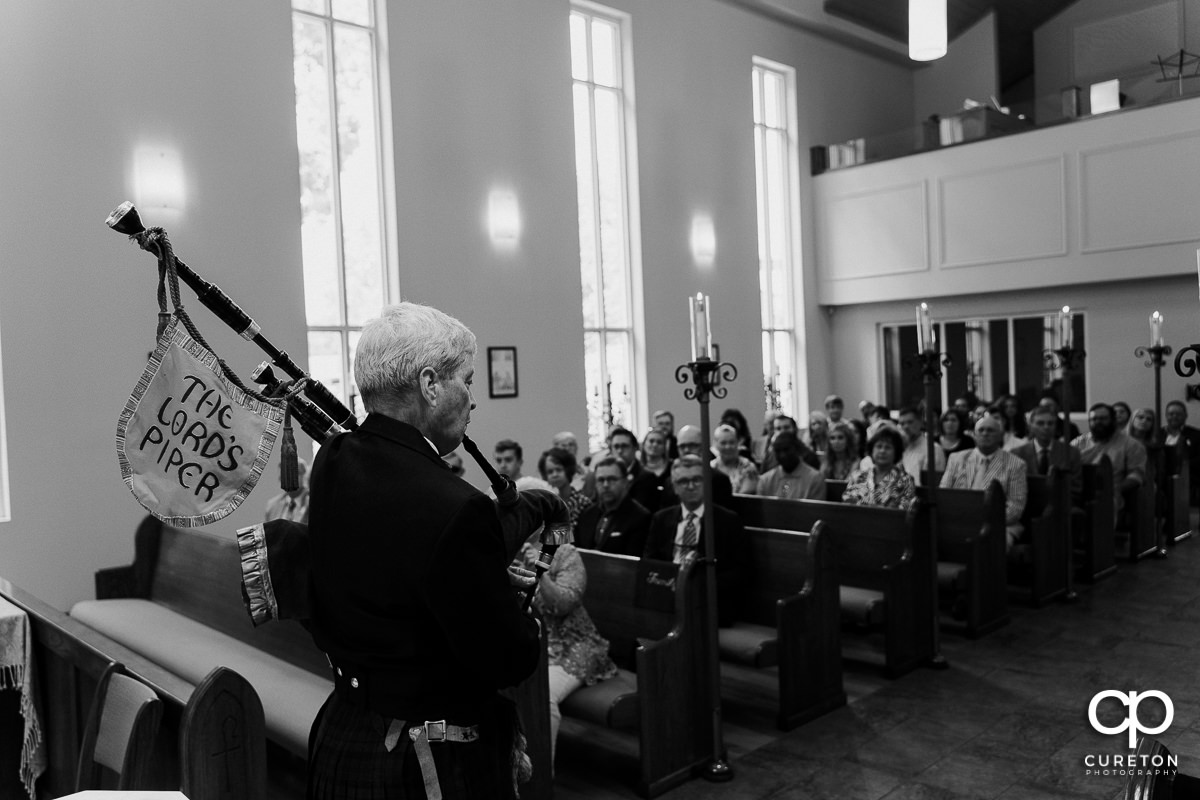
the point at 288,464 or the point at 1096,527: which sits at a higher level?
the point at 288,464

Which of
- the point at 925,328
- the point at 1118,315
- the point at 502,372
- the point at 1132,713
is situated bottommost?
the point at 1132,713

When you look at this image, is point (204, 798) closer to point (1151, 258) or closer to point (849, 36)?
point (1151, 258)

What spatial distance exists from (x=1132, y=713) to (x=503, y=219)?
6.37 m

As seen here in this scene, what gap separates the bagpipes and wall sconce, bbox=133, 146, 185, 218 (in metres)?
5.10

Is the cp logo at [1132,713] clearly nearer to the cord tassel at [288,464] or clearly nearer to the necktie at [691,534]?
the necktie at [691,534]

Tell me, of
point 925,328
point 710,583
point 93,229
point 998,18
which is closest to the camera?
point 710,583

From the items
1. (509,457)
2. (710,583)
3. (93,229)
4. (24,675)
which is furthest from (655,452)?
(24,675)

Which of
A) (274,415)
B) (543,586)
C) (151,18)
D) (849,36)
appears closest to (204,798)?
(274,415)

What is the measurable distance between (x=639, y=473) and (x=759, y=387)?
579 centimetres

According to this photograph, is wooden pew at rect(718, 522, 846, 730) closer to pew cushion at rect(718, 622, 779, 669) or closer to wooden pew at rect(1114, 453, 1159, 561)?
pew cushion at rect(718, 622, 779, 669)

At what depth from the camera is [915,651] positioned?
195 inches

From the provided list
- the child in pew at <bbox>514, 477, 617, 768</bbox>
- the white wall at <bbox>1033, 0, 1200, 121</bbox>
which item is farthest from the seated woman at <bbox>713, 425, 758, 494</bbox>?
the white wall at <bbox>1033, 0, 1200, 121</bbox>

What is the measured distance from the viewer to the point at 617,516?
5.04 metres

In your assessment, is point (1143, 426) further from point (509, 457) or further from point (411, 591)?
point (411, 591)
